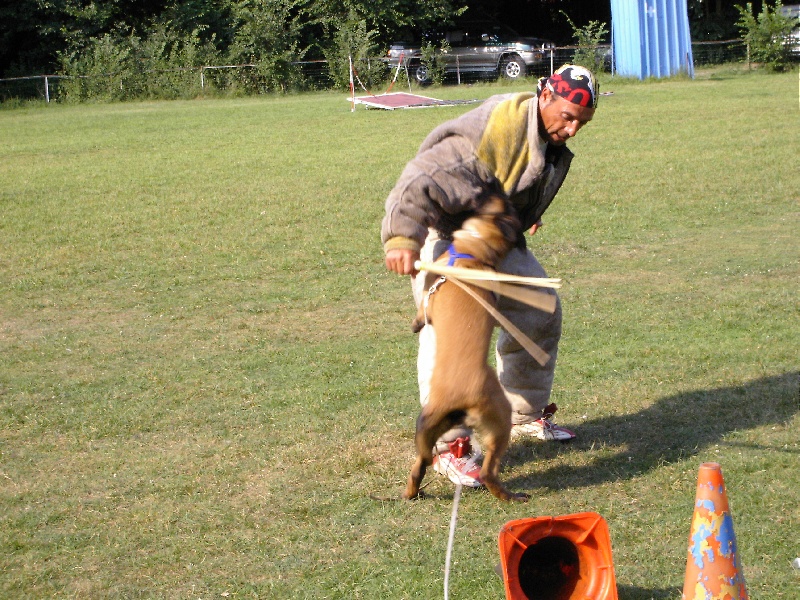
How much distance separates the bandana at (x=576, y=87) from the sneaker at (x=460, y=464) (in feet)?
5.14

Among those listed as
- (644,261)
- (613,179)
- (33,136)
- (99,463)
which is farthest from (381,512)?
(33,136)

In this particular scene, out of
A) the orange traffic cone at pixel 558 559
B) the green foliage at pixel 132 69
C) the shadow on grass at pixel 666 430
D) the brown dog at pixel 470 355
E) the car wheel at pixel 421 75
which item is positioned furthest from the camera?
the car wheel at pixel 421 75

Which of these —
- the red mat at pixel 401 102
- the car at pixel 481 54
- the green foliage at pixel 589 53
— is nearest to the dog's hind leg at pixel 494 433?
the red mat at pixel 401 102

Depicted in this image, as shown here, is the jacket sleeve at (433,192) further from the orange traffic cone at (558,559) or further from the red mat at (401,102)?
the red mat at (401,102)

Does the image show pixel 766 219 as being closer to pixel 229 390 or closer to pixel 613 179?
pixel 613 179

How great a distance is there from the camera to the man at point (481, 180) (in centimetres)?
391

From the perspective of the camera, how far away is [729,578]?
10.3 ft

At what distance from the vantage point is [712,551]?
3.15m

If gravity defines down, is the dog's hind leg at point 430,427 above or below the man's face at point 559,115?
below

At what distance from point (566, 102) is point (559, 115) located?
0.21ft

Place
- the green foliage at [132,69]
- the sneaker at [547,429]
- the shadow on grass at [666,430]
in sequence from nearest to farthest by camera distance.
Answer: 1. the shadow on grass at [666,430]
2. the sneaker at [547,429]
3. the green foliage at [132,69]

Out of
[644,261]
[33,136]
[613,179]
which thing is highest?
[33,136]

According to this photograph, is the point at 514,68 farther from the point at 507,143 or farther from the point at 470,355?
the point at 470,355

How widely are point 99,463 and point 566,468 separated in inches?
88.0
